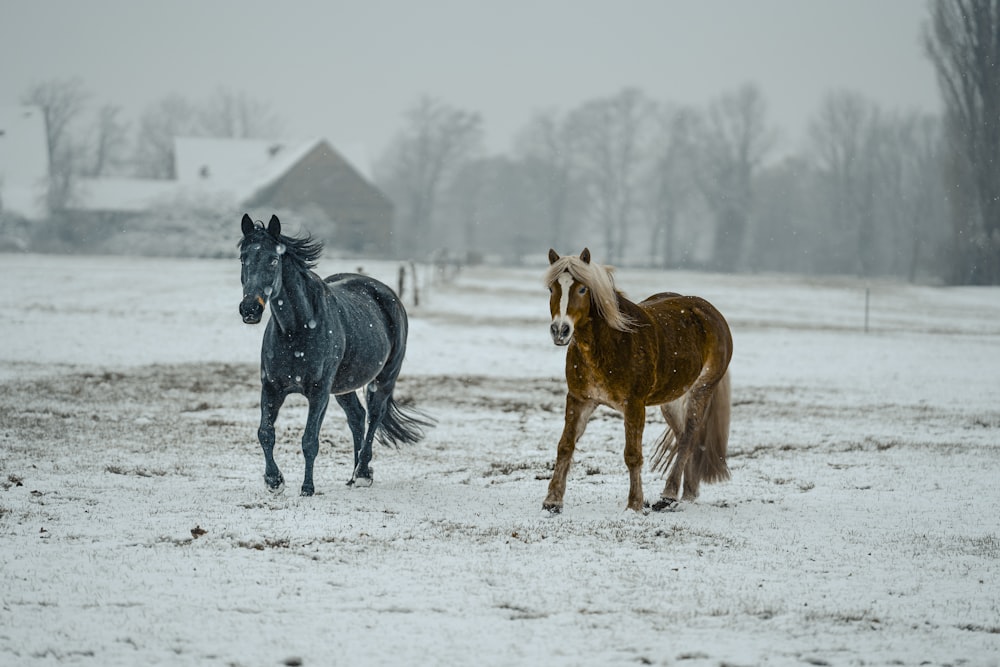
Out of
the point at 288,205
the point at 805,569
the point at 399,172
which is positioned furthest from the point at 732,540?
the point at 399,172

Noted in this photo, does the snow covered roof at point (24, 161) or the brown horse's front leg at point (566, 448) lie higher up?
the snow covered roof at point (24, 161)

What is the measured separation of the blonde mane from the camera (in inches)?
241

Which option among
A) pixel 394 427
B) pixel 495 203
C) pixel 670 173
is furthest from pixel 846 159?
pixel 394 427

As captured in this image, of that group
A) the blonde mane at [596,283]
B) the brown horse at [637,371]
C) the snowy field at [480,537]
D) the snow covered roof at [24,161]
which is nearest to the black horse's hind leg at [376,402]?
the snowy field at [480,537]

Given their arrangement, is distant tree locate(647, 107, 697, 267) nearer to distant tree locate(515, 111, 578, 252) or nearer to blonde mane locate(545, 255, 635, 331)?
distant tree locate(515, 111, 578, 252)

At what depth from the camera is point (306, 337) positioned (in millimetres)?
6613

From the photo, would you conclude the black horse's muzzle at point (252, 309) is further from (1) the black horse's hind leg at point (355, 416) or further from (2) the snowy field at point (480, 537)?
(1) the black horse's hind leg at point (355, 416)

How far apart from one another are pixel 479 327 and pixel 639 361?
1482 cm

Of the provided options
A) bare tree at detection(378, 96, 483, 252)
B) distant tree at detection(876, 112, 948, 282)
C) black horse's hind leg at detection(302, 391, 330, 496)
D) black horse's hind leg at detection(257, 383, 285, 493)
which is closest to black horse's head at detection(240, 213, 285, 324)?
black horse's hind leg at detection(257, 383, 285, 493)

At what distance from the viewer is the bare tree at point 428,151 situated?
78.9 m

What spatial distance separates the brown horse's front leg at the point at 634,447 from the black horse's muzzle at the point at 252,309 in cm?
245

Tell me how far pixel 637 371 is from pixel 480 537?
59.5 inches

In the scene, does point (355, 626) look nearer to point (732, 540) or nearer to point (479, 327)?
point (732, 540)

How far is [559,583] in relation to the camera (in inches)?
190
